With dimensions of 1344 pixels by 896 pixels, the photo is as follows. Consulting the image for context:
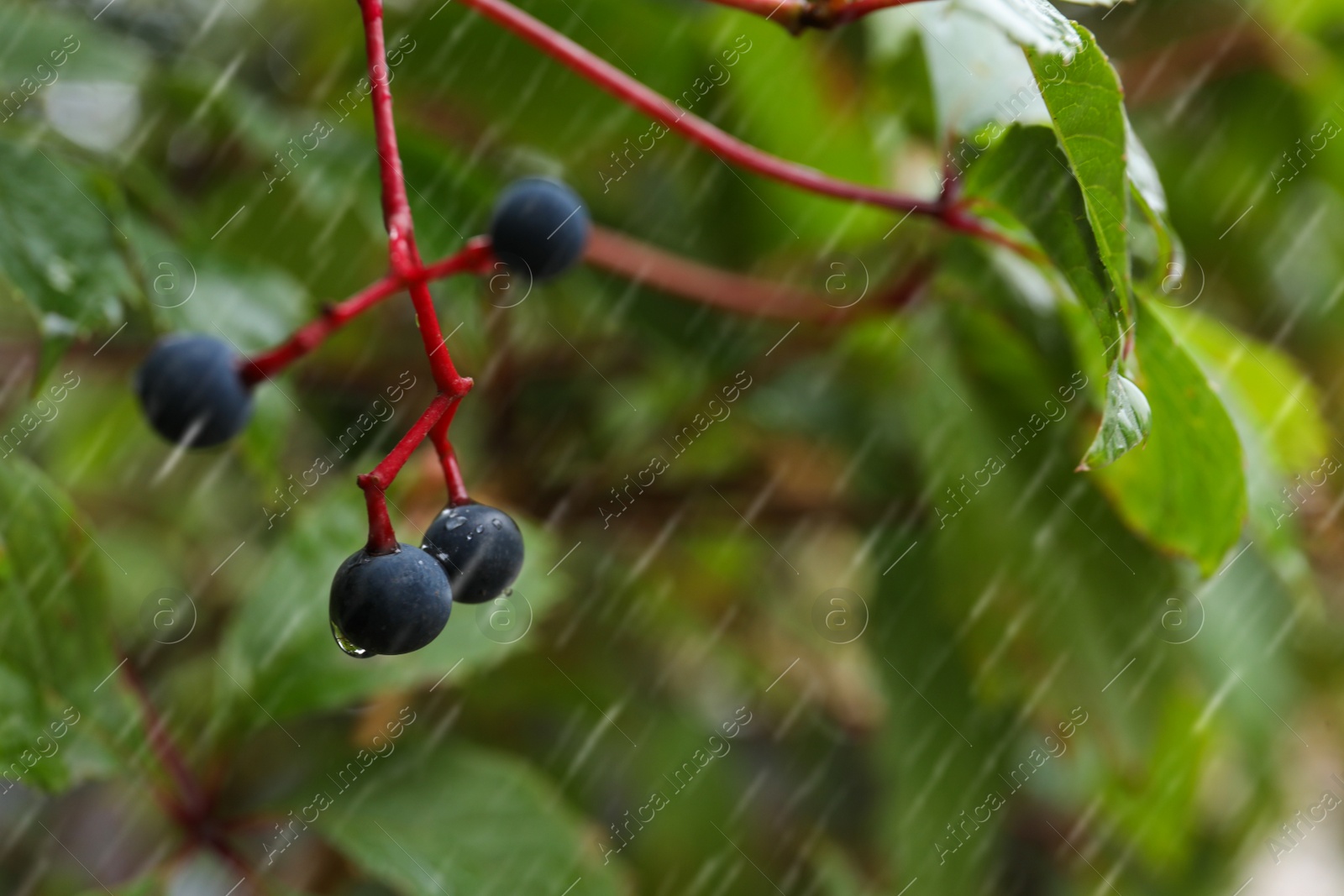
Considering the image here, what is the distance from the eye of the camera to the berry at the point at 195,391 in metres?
0.95

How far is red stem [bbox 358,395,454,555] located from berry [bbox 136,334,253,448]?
363mm

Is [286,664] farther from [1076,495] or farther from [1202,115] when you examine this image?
[1202,115]

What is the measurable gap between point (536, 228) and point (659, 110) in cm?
16

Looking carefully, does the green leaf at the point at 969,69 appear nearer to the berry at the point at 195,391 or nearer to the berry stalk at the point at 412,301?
the berry stalk at the point at 412,301

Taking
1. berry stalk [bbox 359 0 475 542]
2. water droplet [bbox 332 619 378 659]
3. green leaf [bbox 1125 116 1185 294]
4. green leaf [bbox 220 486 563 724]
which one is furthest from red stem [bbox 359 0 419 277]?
green leaf [bbox 220 486 563 724]

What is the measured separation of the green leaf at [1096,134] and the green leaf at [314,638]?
34.1 inches

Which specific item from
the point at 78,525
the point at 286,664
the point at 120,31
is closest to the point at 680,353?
the point at 286,664

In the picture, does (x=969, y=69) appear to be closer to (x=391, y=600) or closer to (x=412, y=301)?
(x=412, y=301)

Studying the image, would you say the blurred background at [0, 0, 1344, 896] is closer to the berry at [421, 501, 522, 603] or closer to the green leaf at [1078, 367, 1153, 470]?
the green leaf at [1078, 367, 1153, 470]

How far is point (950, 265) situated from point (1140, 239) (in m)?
0.34

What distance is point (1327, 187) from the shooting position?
6.29 feet

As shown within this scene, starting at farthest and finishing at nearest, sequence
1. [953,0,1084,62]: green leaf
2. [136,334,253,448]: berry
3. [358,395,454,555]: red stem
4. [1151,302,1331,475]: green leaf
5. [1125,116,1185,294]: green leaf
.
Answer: [1151,302,1331,475]: green leaf < [136,334,253,448]: berry < [1125,116,1185,294]: green leaf < [953,0,1084,62]: green leaf < [358,395,454,555]: red stem

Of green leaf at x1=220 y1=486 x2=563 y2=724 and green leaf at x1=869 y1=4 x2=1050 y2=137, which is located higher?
green leaf at x1=869 y1=4 x2=1050 y2=137

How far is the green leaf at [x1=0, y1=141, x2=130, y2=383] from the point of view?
3.28 ft
